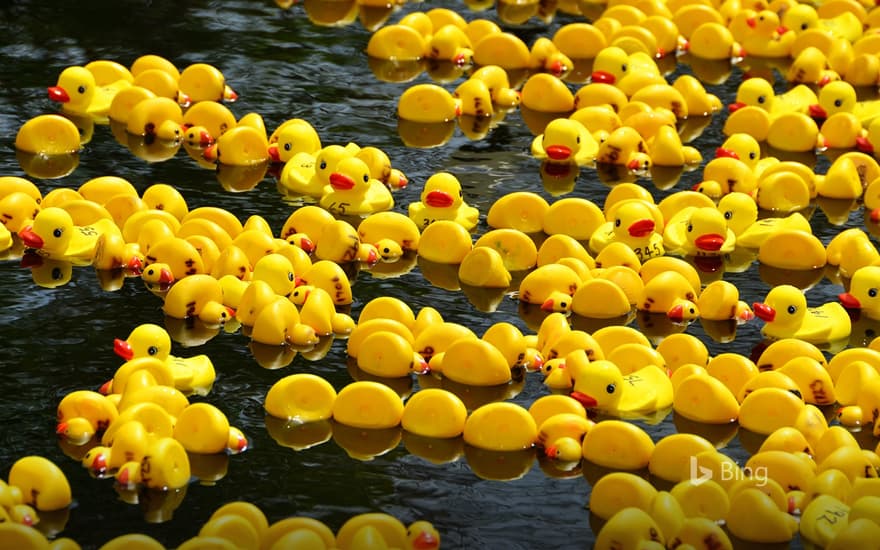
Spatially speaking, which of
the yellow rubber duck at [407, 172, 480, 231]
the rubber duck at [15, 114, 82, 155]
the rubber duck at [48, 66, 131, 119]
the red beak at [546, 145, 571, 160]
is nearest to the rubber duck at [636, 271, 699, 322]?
the yellow rubber duck at [407, 172, 480, 231]

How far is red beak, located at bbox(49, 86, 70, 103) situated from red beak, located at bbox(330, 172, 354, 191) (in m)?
2.38

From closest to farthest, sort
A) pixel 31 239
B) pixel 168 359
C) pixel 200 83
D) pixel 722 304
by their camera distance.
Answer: pixel 168 359 < pixel 722 304 < pixel 31 239 < pixel 200 83

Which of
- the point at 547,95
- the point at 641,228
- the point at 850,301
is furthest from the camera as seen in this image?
the point at 547,95

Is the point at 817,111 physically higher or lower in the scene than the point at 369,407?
higher

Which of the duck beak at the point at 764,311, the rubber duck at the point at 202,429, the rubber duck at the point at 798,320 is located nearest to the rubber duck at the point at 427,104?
the rubber duck at the point at 798,320

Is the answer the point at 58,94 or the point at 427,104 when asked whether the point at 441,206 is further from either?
the point at 58,94

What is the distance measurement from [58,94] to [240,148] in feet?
4.66

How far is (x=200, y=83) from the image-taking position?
1062 centimetres

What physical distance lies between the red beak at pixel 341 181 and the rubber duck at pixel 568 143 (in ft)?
5.28

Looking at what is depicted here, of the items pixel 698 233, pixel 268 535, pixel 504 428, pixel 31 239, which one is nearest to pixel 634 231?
pixel 698 233

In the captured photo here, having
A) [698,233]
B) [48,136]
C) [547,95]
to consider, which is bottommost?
[48,136]

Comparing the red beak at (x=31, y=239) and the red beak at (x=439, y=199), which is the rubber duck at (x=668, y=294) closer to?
the red beak at (x=439, y=199)

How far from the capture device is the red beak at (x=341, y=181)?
8.81m

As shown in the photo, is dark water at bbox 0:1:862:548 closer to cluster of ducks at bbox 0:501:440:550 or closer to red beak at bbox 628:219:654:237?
cluster of ducks at bbox 0:501:440:550
